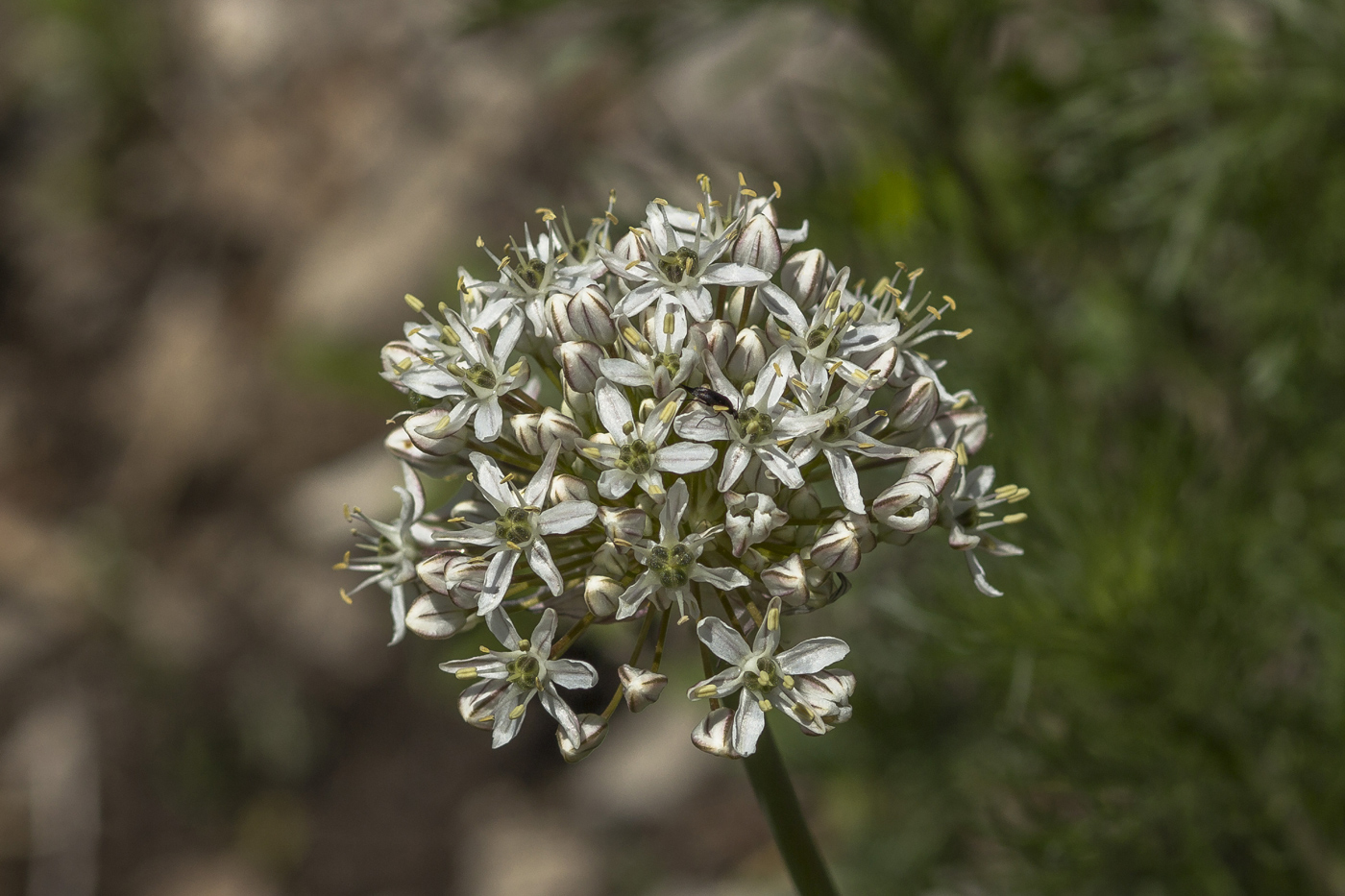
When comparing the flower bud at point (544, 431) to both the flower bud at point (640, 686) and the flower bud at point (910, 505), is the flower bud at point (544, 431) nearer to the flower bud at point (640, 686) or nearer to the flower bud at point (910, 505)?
the flower bud at point (640, 686)

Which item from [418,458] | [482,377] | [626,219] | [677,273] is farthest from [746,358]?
[626,219]

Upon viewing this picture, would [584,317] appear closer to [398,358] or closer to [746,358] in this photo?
[746,358]

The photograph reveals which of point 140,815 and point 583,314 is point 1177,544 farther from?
point 140,815

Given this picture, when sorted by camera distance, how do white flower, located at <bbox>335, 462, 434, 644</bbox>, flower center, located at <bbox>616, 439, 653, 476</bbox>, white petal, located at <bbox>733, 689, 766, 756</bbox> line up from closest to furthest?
1. white petal, located at <bbox>733, 689, 766, 756</bbox>
2. flower center, located at <bbox>616, 439, 653, 476</bbox>
3. white flower, located at <bbox>335, 462, 434, 644</bbox>

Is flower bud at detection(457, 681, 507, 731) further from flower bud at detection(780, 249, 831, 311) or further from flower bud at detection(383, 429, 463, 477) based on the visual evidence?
flower bud at detection(780, 249, 831, 311)

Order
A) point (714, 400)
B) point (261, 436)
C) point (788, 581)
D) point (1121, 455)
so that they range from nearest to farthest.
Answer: point (788, 581), point (714, 400), point (1121, 455), point (261, 436)

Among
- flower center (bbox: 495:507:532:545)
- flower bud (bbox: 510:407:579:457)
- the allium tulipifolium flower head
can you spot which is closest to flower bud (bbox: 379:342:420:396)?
the allium tulipifolium flower head
